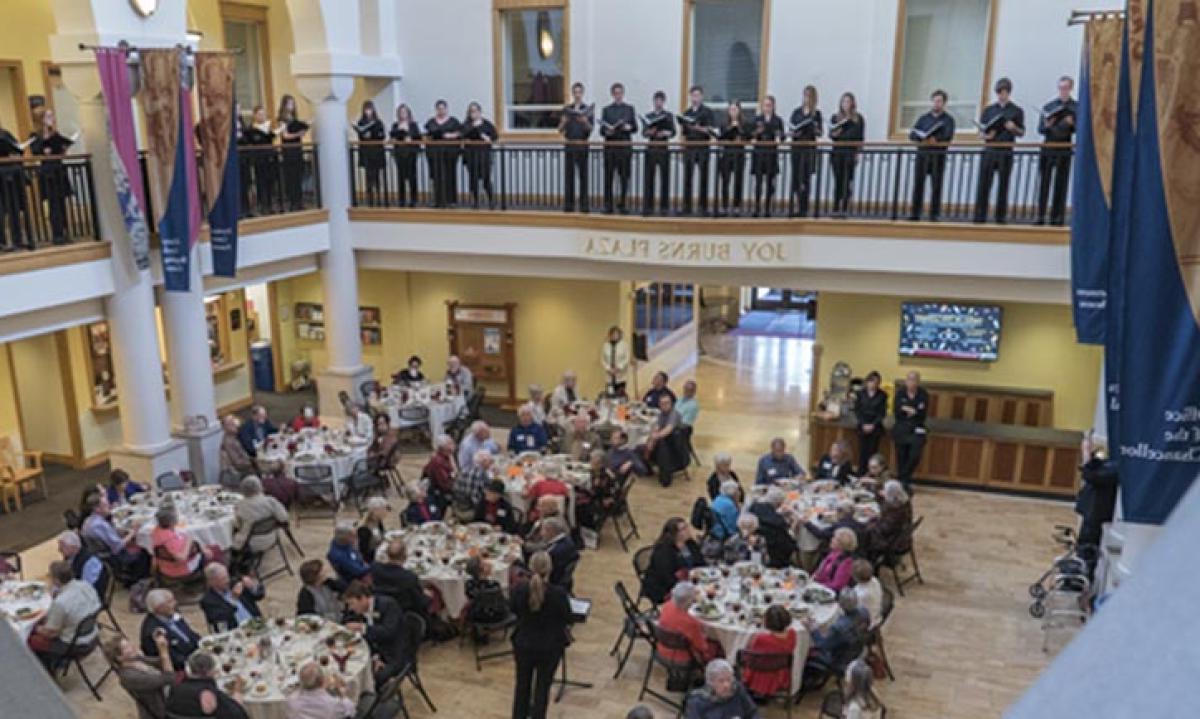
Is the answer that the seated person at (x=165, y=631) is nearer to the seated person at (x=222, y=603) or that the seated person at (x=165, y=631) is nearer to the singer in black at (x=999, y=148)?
the seated person at (x=222, y=603)

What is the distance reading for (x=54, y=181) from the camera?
37.7ft

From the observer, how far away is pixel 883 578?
447 inches

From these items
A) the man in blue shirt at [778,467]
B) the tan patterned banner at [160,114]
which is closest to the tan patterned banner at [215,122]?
the tan patterned banner at [160,114]

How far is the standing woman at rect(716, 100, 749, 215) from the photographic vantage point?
13969 millimetres

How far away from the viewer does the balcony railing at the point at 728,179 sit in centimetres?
1316

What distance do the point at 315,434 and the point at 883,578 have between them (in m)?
7.76

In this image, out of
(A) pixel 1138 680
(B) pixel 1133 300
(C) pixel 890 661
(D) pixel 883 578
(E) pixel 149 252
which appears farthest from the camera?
(E) pixel 149 252

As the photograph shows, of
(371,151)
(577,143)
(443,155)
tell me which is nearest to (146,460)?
(371,151)

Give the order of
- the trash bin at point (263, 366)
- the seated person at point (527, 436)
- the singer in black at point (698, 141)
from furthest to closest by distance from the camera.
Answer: the trash bin at point (263, 366)
the singer in black at point (698, 141)
the seated person at point (527, 436)

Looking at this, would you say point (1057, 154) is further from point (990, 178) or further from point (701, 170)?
point (701, 170)

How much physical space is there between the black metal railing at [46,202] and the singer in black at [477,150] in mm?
5649

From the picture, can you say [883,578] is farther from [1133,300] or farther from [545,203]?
[545,203]

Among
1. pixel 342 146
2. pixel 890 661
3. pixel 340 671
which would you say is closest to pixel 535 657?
pixel 340 671

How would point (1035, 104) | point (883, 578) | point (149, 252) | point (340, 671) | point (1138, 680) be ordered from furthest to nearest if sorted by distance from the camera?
point (1035, 104) < point (149, 252) < point (883, 578) < point (340, 671) < point (1138, 680)
